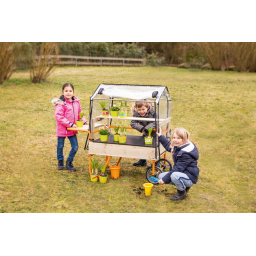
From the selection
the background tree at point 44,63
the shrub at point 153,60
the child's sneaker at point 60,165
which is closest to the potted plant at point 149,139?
the child's sneaker at point 60,165

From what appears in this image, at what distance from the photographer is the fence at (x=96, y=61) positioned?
19.9 meters

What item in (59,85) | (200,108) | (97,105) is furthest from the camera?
(59,85)

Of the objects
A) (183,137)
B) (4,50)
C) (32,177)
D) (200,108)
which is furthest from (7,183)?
(4,50)

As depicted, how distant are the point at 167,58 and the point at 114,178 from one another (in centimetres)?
2037

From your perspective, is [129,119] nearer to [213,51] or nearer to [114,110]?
[114,110]

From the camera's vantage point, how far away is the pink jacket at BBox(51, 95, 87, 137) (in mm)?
5555

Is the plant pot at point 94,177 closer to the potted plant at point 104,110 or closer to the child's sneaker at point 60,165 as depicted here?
the child's sneaker at point 60,165

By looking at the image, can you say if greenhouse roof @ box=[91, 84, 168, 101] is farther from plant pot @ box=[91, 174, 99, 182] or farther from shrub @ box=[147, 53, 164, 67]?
shrub @ box=[147, 53, 164, 67]

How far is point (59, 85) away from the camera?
46.7 ft

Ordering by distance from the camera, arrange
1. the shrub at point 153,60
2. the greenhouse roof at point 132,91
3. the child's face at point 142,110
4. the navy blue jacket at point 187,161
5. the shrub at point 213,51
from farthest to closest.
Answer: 1. the shrub at point 153,60
2. the shrub at point 213,51
3. the child's face at point 142,110
4. the greenhouse roof at point 132,91
5. the navy blue jacket at point 187,161

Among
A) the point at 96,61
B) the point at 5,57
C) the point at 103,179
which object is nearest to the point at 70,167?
the point at 103,179

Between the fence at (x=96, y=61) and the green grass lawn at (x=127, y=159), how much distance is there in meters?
5.70

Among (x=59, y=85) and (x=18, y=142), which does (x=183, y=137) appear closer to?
(x=18, y=142)

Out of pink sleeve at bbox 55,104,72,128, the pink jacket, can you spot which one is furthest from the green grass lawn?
pink sleeve at bbox 55,104,72,128
